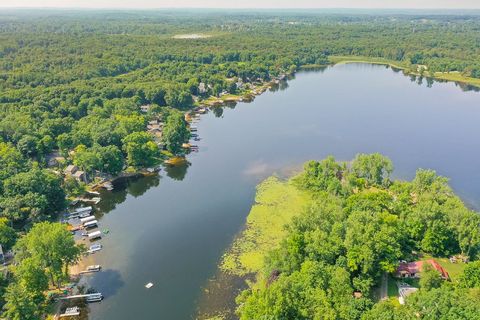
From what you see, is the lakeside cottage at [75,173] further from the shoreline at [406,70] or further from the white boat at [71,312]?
the shoreline at [406,70]

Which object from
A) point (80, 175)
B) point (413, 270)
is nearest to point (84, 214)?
point (80, 175)

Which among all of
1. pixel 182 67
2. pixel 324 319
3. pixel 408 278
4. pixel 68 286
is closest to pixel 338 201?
pixel 408 278

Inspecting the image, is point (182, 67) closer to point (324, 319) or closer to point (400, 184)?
point (400, 184)

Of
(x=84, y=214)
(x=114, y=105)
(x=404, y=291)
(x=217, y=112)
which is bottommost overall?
(x=84, y=214)

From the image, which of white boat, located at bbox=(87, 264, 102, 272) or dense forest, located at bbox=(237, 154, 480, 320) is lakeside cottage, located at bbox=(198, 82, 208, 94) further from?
white boat, located at bbox=(87, 264, 102, 272)

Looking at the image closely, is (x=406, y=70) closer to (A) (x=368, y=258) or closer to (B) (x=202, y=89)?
(B) (x=202, y=89)

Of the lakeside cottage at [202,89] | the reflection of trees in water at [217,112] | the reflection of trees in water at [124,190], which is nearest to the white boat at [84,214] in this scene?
the reflection of trees in water at [124,190]
